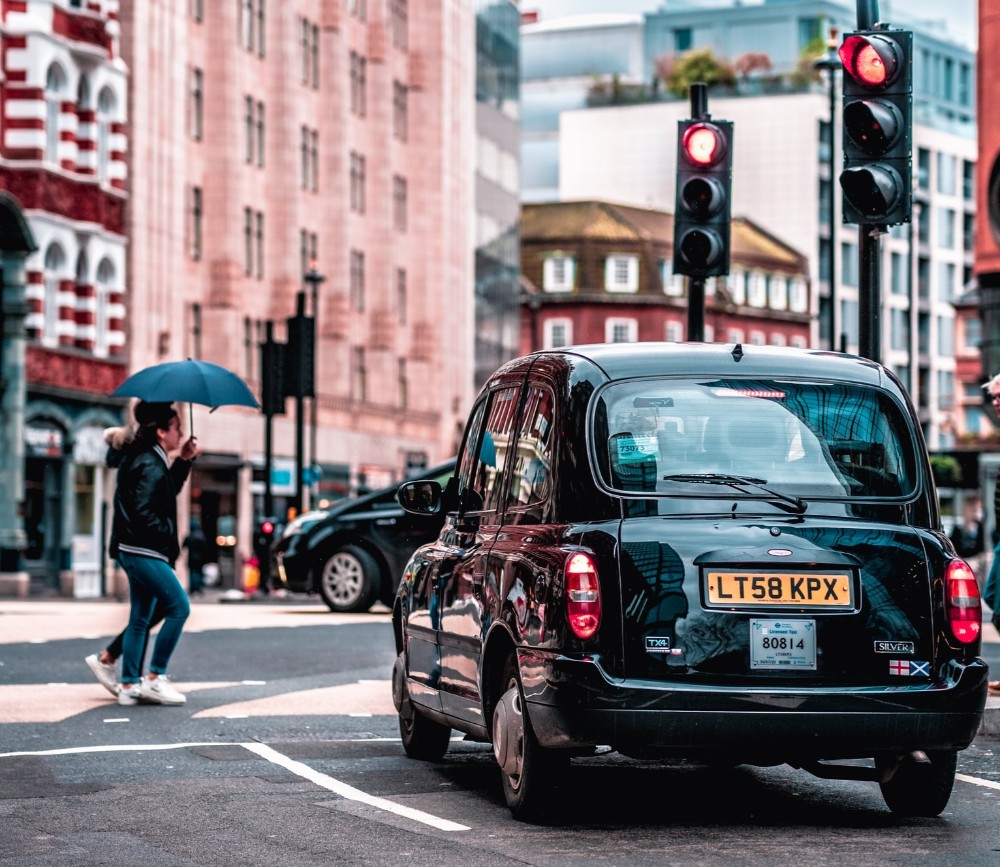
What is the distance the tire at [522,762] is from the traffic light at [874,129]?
458cm

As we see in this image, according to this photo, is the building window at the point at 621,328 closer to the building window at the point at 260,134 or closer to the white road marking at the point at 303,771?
the building window at the point at 260,134

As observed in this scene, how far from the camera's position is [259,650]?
63.8 ft

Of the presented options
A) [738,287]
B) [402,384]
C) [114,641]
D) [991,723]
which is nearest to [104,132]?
[402,384]

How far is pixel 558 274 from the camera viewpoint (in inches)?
4141

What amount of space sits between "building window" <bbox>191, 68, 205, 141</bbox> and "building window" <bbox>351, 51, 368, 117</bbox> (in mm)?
11120

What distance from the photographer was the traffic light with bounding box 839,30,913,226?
12.6 metres

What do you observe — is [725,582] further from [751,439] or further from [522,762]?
[522,762]

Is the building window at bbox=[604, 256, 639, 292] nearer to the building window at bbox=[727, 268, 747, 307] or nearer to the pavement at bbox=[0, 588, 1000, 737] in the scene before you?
the building window at bbox=[727, 268, 747, 307]

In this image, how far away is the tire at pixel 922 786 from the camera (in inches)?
350

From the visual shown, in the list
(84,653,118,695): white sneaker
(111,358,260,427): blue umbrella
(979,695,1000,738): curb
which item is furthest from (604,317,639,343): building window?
(979,695,1000,738): curb

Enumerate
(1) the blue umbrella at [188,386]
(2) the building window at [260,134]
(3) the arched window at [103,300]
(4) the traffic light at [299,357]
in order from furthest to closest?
1. (2) the building window at [260,134]
2. (3) the arched window at [103,300]
3. (4) the traffic light at [299,357]
4. (1) the blue umbrella at [188,386]

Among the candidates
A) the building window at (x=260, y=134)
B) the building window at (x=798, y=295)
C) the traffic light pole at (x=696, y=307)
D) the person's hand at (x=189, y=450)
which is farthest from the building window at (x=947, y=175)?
the person's hand at (x=189, y=450)

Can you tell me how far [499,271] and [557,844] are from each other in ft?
250

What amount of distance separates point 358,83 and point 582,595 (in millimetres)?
61563
